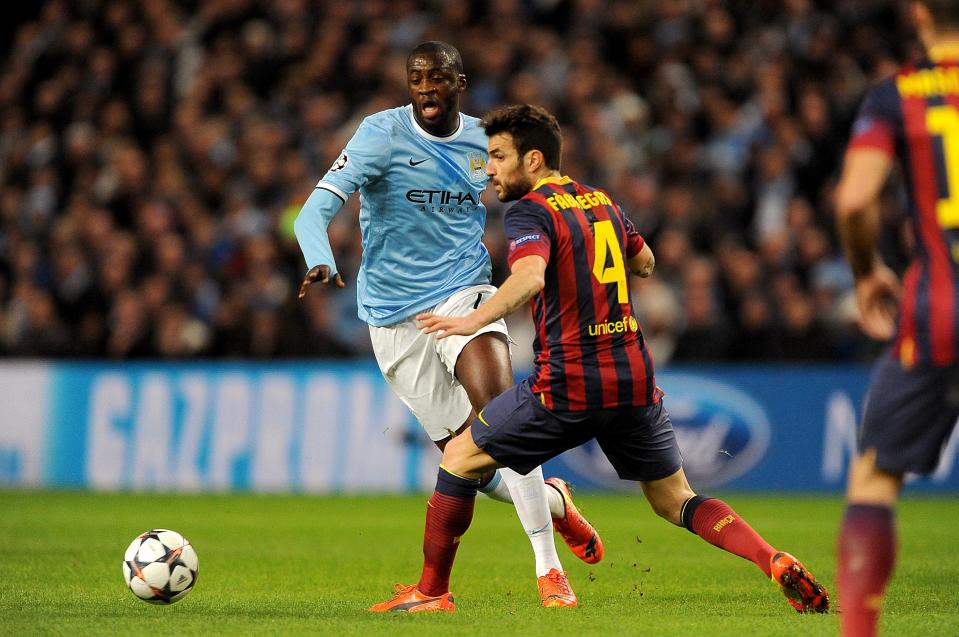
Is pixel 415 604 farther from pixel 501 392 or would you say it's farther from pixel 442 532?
pixel 501 392

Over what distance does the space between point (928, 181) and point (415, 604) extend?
3.06 meters

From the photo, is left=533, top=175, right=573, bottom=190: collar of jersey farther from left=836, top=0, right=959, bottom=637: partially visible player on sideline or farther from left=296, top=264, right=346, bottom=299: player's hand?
left=836, top=0, right=959, bottom=637: partially visible player on sideline

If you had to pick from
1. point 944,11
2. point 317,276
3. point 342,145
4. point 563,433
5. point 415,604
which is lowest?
point 415,604

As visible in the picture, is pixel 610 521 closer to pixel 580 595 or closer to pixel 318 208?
pixel 580 595

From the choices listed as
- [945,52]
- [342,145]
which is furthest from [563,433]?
[342,145]

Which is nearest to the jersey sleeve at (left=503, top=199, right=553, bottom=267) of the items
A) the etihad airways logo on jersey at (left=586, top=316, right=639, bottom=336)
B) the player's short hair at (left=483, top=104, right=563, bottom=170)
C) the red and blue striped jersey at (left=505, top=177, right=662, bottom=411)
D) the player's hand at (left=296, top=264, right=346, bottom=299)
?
the red and blue striped jersey at (left=505, top=177, right=662, bottom=411)

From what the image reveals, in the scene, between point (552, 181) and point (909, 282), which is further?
point (552, 181)

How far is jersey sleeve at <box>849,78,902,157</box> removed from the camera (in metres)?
4.09

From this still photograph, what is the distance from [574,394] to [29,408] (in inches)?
385

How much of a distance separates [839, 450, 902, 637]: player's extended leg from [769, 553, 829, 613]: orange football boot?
1.70 m

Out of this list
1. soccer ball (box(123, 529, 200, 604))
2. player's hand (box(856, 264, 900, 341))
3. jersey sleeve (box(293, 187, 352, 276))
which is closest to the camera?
player's hand (box(856, 264, 900, 341))

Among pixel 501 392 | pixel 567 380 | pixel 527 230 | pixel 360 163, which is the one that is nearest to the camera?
pixel 527 230

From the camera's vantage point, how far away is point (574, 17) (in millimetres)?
17531

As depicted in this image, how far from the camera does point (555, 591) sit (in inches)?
253
